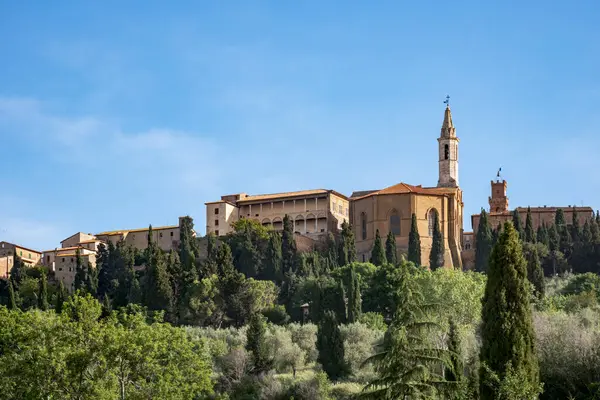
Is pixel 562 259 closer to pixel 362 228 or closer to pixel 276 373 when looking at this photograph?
pixel 362 228

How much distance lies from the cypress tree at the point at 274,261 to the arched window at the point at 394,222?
9461 millimetres

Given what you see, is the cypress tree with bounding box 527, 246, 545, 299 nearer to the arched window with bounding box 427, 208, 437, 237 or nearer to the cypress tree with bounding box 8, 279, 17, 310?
the arched window with bounding box 427, 208, 437, 237

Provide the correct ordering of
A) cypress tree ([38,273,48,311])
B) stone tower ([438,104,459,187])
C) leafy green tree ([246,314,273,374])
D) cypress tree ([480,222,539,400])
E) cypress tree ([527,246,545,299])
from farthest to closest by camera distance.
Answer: stone tower ([438,104,459,187])
cypress tree ([38,273,48,311])
cypress tree ([527,246,545,299])
leafy green tree ([246,314,273,374])
cypress tree ([480,222,539,400])

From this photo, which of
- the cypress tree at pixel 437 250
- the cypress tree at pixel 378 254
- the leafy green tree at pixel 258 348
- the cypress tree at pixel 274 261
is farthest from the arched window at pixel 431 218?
the leafy green tree at pixel 258 348

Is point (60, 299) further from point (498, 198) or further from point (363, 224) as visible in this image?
point (498, 198)

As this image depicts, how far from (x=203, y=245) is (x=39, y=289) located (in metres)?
16.5

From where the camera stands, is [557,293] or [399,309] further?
[557,293]

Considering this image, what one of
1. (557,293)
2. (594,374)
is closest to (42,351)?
(594,374)

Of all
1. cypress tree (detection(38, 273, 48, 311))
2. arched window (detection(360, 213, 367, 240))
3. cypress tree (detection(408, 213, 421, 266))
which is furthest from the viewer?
arched window (detection(360, 213, 367, 240))

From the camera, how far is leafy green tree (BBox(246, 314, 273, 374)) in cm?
5609

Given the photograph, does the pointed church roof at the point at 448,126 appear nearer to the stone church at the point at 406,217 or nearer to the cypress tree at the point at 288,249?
the stone church at the point at 406,217

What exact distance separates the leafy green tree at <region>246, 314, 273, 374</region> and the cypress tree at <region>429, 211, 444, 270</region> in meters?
29.9

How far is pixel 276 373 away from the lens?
57031mm

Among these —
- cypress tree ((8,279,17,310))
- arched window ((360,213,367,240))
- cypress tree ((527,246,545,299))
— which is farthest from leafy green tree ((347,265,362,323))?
arched window ((360,213,367,240))
